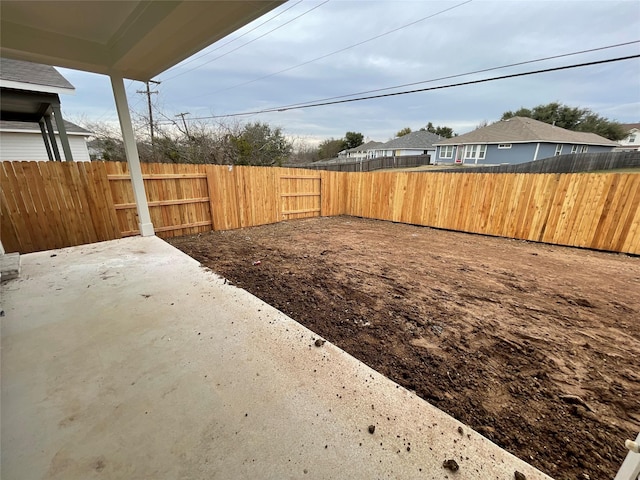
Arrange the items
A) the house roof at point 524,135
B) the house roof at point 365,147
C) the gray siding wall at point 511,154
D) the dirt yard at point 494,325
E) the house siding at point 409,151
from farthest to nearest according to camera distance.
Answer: the house roof at point 365,147 < the house siding at point 409,151 < the gray siding wall at point 511,154 < the house roof at point 524,135 < the dirt yard at point 494,325

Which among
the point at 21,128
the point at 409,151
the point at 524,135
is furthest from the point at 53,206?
the point at 409,151

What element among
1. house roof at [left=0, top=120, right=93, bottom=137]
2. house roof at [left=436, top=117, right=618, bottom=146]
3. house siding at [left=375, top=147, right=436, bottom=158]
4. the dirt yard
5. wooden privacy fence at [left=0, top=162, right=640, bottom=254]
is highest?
house roof at [left=436, top=117, right=618, bottom=146]

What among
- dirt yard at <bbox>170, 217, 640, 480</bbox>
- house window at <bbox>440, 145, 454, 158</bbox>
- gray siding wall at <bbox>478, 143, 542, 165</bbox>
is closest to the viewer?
dirt yard at <bbox>170, 217, 640, 480</bbox>

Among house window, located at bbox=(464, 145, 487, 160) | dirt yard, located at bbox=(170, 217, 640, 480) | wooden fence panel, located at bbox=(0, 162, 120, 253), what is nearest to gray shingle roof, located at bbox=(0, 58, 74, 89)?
wooden fence panel, located at bbox=(0, 162, 120, 253)

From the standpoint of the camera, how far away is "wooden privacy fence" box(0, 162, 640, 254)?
4.11m

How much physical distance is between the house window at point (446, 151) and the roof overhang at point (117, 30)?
24.8m

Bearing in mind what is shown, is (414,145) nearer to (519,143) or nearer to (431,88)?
(519,143)

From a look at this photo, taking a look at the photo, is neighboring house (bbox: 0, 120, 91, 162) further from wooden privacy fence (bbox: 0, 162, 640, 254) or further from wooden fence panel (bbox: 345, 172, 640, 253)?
wooden fence panel (bbox: 345, 172, 640, 253)

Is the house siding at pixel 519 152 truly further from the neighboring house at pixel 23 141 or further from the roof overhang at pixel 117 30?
the neighboring house at pixel 23 141

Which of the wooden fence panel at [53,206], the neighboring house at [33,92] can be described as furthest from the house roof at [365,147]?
the wooden fence panel at [53,206]

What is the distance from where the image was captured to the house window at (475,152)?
66.4ft

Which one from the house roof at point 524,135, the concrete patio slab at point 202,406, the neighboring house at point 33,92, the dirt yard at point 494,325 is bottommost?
the dirt yard at point 494,325

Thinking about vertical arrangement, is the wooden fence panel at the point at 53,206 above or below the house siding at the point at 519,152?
below

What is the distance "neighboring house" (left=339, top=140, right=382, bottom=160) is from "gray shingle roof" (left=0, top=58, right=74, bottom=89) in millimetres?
31895
